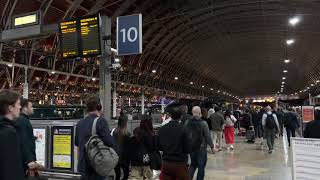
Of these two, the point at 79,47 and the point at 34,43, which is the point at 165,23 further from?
the point at 79,47

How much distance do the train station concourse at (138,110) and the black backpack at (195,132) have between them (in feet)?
0.12

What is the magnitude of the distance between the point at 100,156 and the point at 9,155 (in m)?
1.92

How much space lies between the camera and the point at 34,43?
23.5 metres

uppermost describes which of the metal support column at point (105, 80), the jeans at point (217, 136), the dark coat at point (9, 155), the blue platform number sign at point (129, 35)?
the blue platform number sign at point (129, 35)

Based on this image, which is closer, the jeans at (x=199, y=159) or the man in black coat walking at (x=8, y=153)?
the man in black coat walking at (x=8, y=153)

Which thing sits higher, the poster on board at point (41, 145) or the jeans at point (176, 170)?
the poster on board at point (41, 145)

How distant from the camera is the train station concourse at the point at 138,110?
4.57m

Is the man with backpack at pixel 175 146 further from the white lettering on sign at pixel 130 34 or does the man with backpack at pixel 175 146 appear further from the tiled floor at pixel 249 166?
the tiled floor at pixel 249 166

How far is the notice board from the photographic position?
177 inches

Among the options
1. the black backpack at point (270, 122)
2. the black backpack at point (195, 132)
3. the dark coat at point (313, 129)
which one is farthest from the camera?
the black backpack at point (270, 122)

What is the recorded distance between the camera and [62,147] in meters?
5.73

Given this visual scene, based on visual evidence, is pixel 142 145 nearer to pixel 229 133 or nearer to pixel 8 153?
pixel 8 153

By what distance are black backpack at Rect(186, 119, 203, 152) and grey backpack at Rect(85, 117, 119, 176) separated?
1.21m

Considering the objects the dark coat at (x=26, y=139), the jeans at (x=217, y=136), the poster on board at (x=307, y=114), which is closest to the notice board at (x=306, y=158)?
the dark coat at (x=26, y=139)
